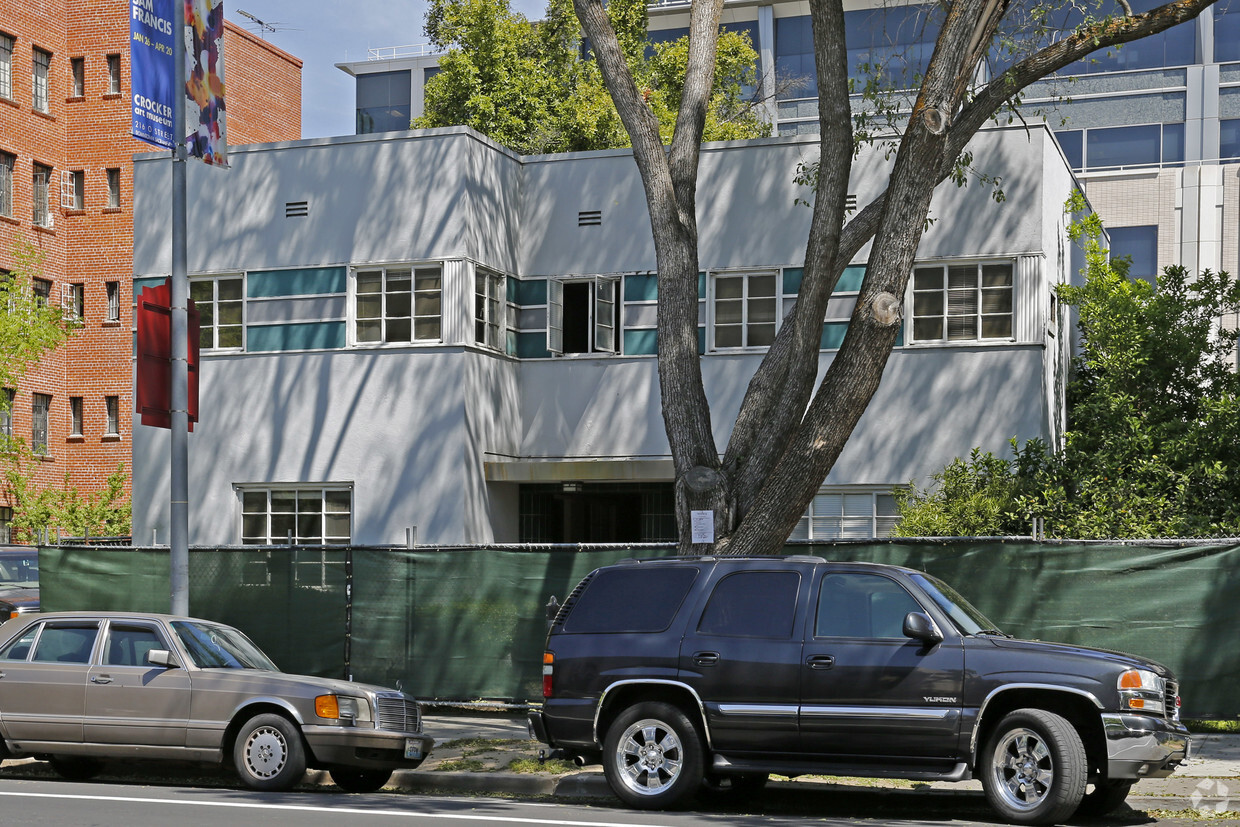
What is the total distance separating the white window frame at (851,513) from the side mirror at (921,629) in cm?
1098

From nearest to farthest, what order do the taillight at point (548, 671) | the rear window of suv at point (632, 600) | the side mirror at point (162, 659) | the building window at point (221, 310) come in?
1. the rear window of suv at point (632, 600)
2. the taillight at point (548, 671)
3. the side mirror at point (162, 659)
4. the building window at point (221, 310)

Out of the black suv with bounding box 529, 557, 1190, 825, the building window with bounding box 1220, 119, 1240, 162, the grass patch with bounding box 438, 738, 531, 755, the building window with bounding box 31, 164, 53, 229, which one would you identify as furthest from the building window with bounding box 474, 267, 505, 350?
the building window with bounding box 1220, 119, 1240, 162

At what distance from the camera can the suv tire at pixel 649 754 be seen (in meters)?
10.5

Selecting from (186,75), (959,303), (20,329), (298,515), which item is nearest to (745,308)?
(959,303)

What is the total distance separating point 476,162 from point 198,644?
1146 cm

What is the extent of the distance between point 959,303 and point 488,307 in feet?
23.5

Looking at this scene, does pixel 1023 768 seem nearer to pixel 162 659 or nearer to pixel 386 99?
pixel 162 659

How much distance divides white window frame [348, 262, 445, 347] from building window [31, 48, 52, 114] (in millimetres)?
23902

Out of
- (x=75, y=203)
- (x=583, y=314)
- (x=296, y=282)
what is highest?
(x=75, y=203)

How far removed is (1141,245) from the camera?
1932 inches

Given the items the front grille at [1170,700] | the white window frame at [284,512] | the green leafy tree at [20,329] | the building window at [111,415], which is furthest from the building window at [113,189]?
the front grille at [1170,700]

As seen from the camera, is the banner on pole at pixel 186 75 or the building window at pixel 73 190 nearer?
the banner on pole at pixel 186 75

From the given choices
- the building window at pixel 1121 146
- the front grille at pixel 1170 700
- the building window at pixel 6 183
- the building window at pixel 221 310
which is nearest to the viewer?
the front grille at pixel 1170 700

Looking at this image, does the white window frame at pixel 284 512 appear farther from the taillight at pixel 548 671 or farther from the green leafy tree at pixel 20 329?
the taillight at pixel 548 671
